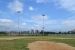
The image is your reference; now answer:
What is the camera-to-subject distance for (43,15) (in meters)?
95.2
